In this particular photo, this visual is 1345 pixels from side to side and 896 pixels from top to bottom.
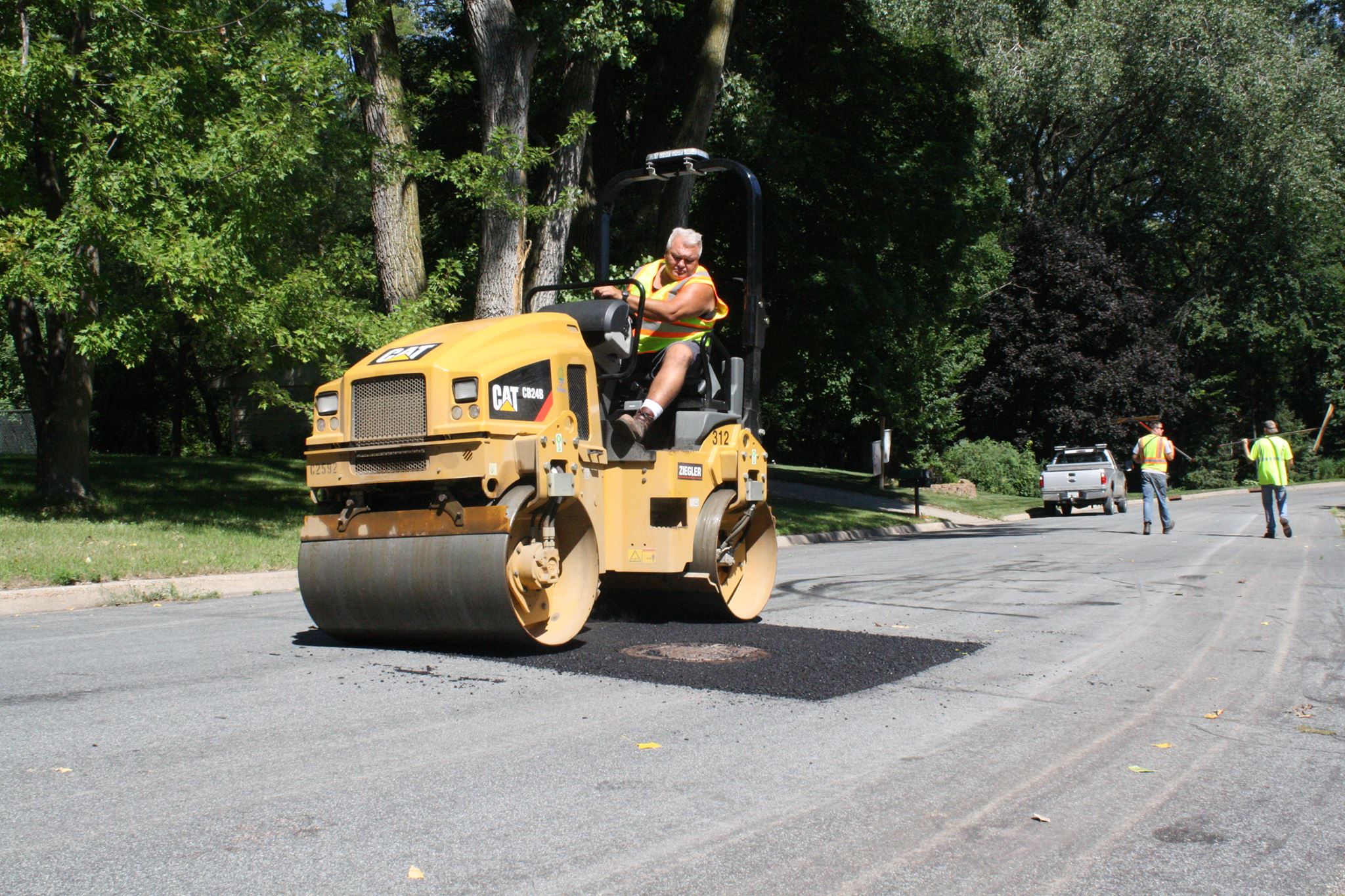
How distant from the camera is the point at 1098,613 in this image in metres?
9.34

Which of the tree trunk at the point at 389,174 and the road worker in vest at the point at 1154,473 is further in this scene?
the road worker in vest at the point at 1154,473

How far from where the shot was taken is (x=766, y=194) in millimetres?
22922

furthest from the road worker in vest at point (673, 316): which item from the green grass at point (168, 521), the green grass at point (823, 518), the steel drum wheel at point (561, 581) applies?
the green grass at point (823, 518)

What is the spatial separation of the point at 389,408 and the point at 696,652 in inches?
91.2

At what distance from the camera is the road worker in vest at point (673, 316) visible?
805cm

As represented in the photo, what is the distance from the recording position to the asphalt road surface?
3461mm

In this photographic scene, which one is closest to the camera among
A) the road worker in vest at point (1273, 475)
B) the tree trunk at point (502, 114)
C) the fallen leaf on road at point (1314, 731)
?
the fallen leaf on road at point (1314, 731)

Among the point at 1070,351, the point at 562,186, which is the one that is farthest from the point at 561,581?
the point at 1070,351

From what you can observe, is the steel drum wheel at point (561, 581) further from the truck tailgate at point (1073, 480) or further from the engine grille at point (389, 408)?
the truck tailgate at point (1073, 480)

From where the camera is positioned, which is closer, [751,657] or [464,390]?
[464,390]

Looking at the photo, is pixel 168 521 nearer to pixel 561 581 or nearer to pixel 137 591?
pixel 137 591

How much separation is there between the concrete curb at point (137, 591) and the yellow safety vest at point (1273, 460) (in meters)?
15.3

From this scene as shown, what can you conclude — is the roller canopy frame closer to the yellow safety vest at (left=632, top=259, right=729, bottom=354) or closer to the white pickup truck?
the yellow safety vest at (left=632, top=259, right=729, bottom=354)

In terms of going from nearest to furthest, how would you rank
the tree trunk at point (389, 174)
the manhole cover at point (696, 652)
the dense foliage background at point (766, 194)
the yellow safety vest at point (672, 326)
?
the manhole cover at point (696, 652) < the yellow safety vest at point (672, 326) < the dense foliage background at point (766, 194) < the tree trunk at point (389, 174)
